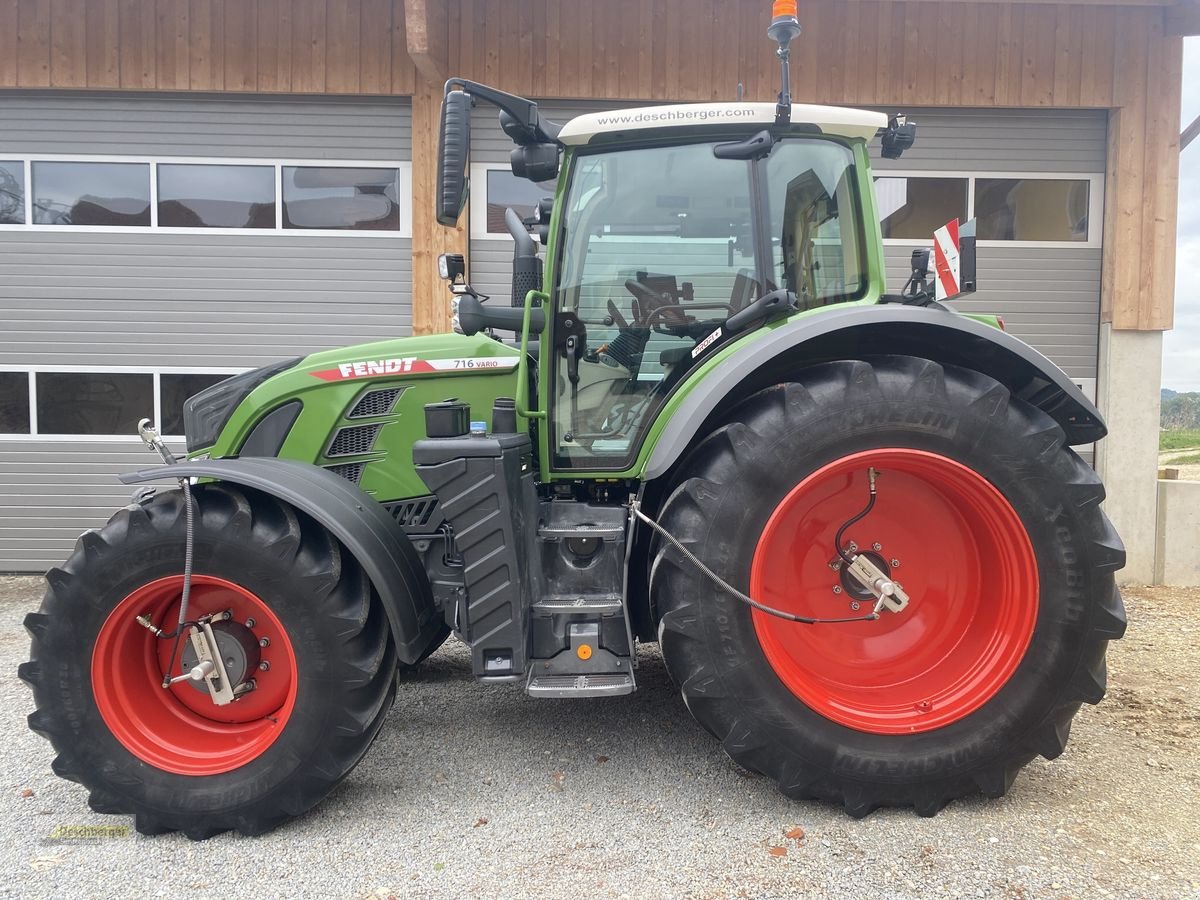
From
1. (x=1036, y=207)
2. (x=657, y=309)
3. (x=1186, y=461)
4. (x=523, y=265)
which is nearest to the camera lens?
(x=657, y=309)

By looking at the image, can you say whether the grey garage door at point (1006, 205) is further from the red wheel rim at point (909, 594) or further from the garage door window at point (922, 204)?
the red wheel rim at point (909, 594)

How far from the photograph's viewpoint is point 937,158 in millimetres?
6090

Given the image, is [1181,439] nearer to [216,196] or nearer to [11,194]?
[216,196]

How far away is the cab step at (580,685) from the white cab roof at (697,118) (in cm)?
184

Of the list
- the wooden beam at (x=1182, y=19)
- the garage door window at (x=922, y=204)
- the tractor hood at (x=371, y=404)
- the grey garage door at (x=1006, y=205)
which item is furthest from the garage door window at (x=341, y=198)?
the wooden beam at (x=1182, y=19)

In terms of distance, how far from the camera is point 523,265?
119 inches

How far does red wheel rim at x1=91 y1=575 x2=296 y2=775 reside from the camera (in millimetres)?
2354

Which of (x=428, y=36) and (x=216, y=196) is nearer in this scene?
(x=428, y=36)

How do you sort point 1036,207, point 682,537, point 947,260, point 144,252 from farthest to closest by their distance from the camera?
point 1036,207
point 144,252
point 947,260
point 682,537

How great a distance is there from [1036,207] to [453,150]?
5692 millimetres

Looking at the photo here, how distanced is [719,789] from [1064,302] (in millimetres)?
5512

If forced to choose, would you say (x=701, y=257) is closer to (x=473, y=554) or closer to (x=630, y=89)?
(x=473, y=554)

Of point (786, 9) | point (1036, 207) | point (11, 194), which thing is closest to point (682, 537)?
point (786, 9)

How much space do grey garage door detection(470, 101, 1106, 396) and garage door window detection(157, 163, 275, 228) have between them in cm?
172
